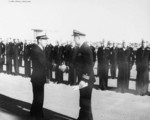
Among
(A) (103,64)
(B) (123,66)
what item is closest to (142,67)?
(B) (123,66)

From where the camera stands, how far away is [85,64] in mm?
5562

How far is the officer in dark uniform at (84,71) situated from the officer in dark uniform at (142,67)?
13.9ft

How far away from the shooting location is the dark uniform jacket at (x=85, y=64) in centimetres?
555

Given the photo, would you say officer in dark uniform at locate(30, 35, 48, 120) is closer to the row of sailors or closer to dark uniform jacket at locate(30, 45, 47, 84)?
dark uniform jacket at locate(30, 45, 47, 84)

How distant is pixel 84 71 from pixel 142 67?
4586 millimetres

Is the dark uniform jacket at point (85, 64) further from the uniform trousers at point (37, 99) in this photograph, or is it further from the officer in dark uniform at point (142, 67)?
the officer in dark uniform at point (142, 67)

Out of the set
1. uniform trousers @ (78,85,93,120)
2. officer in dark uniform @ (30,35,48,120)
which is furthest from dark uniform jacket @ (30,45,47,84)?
uniform trousers @ (78,85,93,120)

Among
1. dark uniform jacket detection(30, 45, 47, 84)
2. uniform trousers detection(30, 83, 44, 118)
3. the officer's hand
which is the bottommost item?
uniform trousers detection(30, 83, 44, 118)

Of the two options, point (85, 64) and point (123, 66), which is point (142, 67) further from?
point (85, 64)

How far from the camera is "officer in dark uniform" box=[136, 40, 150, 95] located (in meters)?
9.57

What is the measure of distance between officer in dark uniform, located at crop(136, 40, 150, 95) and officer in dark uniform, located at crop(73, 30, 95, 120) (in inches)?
167

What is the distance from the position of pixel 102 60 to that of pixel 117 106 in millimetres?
2947

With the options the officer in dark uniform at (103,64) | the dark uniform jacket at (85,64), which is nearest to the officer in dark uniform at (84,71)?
the dark uniform jacket at (85,64)

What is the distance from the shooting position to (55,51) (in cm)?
1192
